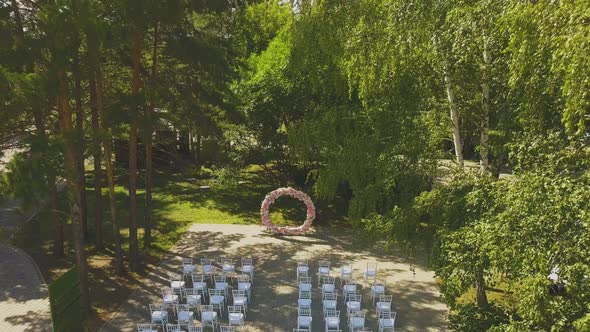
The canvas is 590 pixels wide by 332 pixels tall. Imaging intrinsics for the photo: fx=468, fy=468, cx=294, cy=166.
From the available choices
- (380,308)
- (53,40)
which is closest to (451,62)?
(380,308)

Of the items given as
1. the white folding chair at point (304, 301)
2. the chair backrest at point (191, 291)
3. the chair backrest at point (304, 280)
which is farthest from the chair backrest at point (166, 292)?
the chair backrest at point (304, 280)

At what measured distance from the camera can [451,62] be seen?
34.1 ft

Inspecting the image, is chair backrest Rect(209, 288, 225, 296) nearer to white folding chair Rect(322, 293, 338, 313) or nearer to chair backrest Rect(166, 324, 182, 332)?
chair backrest Rect(166, 324, 182, 332)

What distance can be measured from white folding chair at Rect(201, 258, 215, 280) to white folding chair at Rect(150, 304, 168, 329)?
2.38 m

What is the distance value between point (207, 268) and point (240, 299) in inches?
110

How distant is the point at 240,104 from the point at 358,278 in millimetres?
10826

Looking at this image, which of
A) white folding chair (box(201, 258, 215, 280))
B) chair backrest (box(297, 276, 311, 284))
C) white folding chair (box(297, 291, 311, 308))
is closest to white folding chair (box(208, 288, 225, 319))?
white folding chair (box(201, 258, 215, 280))

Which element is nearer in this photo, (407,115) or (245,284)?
(407,115)

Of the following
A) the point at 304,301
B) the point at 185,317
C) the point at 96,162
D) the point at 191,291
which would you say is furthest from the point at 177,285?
the point at 96,162

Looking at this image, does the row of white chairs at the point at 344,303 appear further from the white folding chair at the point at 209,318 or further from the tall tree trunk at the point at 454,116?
the tall tree trunk at the point at 454,116

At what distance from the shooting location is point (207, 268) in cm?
1677

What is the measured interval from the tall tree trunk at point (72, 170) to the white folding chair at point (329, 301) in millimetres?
7356

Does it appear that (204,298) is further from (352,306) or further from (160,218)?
(160,218)

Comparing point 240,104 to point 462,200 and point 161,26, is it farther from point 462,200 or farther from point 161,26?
point 462,200
